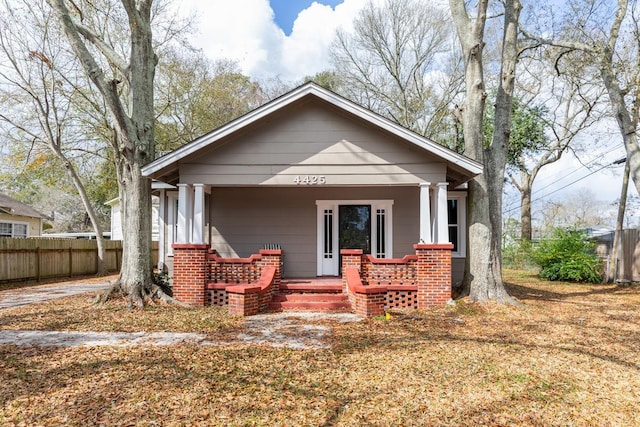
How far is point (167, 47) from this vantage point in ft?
55.7

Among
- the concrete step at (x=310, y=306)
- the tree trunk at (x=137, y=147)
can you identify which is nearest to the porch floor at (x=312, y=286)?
the concrete step at (x=310, y=306)

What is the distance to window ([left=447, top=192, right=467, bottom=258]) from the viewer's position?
10966mm

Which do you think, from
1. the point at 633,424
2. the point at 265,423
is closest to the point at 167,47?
the point at 265,423

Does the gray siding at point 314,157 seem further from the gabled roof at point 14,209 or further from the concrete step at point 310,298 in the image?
the gabled roof at point 14,209

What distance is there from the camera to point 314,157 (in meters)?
8.69

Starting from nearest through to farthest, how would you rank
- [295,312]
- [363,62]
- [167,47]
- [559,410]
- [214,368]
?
[559,410] < [214,368] < [295,312] < [167,47] < [363,62]

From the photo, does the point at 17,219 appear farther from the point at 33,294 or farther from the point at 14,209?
the point at 33,294

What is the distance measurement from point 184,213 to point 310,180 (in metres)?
2.89

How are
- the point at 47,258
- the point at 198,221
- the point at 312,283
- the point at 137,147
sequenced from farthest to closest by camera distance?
the point at 47,258 → the point at 312,283 → the point at 198,221 → the point at 137,147

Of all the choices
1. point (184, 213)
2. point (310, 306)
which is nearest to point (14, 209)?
point (184, 213)

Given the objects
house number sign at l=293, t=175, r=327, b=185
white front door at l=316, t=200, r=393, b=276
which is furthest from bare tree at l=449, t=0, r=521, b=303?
house number sign at l=293, t=175, r=327, b=185

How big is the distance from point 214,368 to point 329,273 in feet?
20.8

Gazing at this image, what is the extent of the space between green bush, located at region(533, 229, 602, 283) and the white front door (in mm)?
7798

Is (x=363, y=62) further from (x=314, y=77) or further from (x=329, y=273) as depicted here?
(x=329, y=273)
